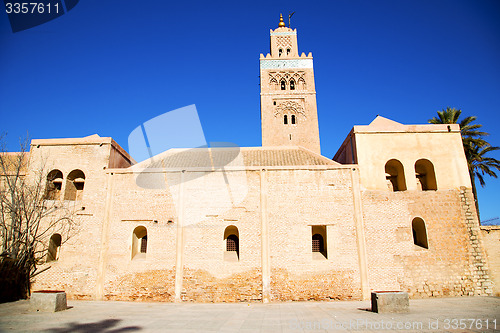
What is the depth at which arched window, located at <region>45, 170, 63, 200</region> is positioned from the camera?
13148mm

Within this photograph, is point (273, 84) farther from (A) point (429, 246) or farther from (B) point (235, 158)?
(A) point (429, 246)

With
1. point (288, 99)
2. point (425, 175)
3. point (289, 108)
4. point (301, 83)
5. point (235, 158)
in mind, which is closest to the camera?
point (425, 175)

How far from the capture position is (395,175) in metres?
13.9

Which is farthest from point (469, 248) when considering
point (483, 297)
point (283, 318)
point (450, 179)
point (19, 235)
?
point (19, 235)

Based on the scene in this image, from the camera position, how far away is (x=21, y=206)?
1207 cm

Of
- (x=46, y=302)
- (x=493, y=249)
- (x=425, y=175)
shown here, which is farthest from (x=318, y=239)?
(x=46, y=302)

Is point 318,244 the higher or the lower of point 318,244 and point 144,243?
the lower

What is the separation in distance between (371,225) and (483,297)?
4466 millimetres

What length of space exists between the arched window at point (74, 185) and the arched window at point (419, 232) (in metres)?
14.5

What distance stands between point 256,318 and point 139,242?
6705mm

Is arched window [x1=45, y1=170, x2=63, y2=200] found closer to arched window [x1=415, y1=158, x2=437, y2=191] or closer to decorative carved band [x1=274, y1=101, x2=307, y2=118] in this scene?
decorative carved band [x1=274, y1=101, x2=307, y2=118]

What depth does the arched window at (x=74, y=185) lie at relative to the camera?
1323cm

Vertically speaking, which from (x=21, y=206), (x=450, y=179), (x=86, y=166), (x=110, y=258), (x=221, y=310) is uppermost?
(x=86, y=166)

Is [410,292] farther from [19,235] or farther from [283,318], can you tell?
[19,235]
